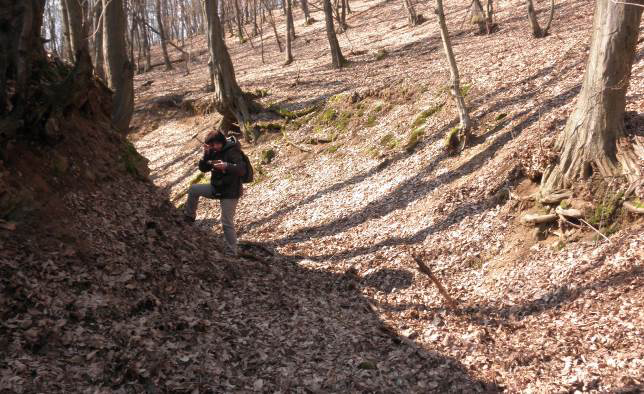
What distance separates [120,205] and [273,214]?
551cm

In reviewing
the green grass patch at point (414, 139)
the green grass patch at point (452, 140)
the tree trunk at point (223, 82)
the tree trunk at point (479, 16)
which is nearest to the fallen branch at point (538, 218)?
the green grass patch at point (452, 140)

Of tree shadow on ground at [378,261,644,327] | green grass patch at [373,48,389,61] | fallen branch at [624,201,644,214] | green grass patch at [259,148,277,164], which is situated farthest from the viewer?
green grass patch at [373,48,389,61]

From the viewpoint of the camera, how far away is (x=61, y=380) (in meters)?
4.01

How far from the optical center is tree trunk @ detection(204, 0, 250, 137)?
1540 cm

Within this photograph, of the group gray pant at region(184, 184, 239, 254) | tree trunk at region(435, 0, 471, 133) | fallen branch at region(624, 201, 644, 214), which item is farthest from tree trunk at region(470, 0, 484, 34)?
gray pant at region(184, 184, 239, 254)

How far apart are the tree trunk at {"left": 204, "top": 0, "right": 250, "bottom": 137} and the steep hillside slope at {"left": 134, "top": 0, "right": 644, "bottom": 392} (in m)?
1.24

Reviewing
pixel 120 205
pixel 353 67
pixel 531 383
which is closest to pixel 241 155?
pixel 120 205

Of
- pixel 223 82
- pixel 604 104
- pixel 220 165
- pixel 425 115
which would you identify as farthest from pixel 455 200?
pixel 223 82

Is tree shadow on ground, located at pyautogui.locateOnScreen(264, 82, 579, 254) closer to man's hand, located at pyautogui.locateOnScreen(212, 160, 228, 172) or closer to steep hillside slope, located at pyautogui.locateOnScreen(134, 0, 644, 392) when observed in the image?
steep hillside slope, located at pyautogui.locateOnScreen(134, 0, 644, 392)

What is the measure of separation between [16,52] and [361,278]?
19.4ft

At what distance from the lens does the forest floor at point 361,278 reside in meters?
4.78

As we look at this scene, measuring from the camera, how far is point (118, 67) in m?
10.0

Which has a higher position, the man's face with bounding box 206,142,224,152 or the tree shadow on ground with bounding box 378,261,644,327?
the man's face with bounding box 206,142,224,152

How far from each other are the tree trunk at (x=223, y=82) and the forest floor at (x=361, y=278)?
4.19 metres
